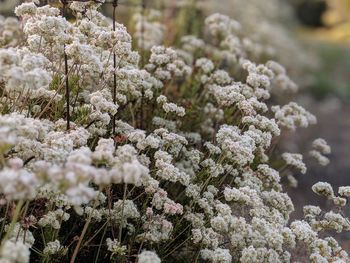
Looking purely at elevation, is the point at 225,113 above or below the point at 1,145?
below

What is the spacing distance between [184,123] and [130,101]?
1.87ft

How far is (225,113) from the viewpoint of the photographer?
484 cm

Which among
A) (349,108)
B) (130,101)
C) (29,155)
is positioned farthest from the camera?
(349,108)

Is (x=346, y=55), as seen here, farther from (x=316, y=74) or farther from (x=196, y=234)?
(x=196, y=234)

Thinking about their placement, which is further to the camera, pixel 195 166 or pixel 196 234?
pixel 195 166

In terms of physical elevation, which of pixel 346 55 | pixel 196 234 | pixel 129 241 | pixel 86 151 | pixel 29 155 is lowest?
pixel 346 55

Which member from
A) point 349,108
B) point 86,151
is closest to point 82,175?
point 86,151

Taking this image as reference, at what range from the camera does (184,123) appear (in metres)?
4.69

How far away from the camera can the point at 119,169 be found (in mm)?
2529

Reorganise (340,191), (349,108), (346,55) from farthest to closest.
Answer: (346,55) → (349,108) → (340,191)

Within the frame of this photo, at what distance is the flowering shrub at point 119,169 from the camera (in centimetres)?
266

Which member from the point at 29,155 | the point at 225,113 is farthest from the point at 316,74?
the point at 29,155

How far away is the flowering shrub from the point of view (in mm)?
2660

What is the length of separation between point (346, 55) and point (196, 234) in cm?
1509
